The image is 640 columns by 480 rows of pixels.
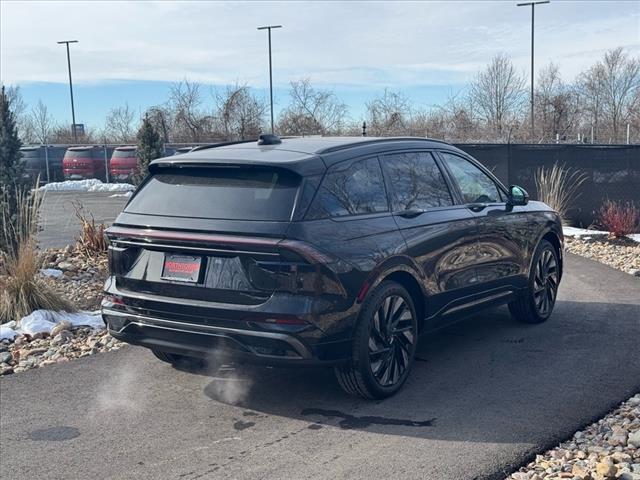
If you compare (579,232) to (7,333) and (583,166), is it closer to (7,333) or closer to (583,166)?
(583,166)

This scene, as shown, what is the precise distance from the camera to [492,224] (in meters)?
6.55

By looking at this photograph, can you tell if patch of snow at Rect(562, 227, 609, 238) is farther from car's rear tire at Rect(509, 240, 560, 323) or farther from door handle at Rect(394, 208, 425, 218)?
door handle at Rect(394, 208, 425, 218)

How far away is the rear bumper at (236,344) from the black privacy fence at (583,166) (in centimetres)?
1126

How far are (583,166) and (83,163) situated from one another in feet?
80.9

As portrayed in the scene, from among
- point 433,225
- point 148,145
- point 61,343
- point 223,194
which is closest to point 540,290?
point 433,225

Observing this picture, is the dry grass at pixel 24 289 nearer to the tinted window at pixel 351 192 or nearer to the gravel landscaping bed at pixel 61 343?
the gravel landscaping bed at pixel 61 343

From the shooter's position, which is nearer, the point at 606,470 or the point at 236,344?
the point at 606,470

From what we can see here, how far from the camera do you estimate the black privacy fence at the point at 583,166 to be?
14.4 meters

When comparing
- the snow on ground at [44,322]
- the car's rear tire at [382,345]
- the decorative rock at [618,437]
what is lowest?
the decorative rock at [618,437]

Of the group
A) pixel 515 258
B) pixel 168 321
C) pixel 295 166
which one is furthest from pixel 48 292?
pixel 515 258

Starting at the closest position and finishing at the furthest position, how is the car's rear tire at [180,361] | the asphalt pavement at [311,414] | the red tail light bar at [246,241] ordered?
the asphalt pavement at [311,414] → the red tail light bar at [246,241] → the car's rear tire at [180,361]

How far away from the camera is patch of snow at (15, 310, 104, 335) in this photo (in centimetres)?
739

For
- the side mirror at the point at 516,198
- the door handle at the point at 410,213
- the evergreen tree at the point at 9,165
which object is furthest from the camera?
the evergreen tree at the point at 9,165

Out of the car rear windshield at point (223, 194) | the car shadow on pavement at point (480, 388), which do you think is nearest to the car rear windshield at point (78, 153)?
the car shadow on pavement at point (480, 388)
